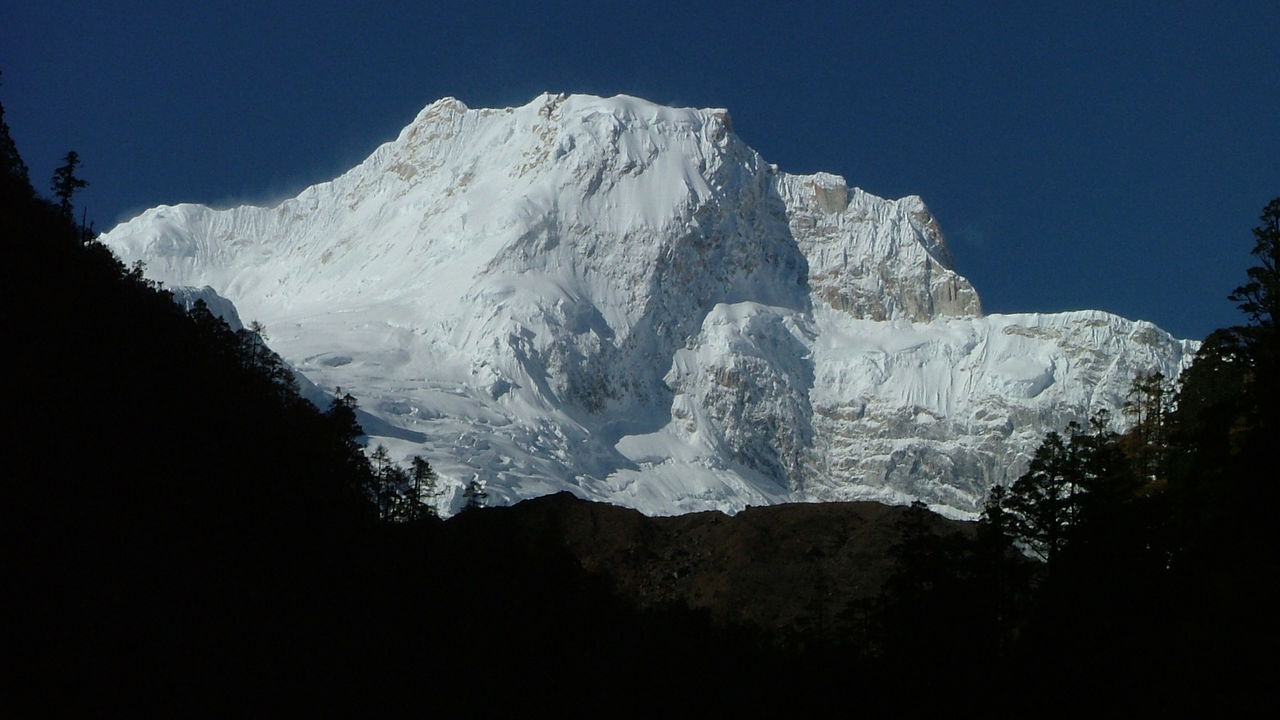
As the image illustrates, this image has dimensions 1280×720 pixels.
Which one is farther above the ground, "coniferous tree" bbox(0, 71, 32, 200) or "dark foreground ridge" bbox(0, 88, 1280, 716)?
"coniferous tree" bbox(0, 71, 32, 200)

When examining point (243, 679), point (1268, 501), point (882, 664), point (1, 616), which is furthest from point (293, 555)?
point (1268, 501)

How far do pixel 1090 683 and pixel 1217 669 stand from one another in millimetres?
9104

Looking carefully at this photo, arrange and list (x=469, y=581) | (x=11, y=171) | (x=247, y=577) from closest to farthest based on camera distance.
Result: (x=247, y=577)
(x=469, y=581)
(x=11, y=171)

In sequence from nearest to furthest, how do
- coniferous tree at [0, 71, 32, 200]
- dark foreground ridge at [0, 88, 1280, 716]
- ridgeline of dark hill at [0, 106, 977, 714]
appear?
dark foreground ridge at [0, 88, 1280, 716] < ridgeline of dark hill at [0, 106, 977, 714] < coniferous tree at [0, 71, 32, 200]

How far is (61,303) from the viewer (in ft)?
243

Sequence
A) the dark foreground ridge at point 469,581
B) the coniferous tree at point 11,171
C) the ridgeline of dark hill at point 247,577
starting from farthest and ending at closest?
the coniferous tree at point 11,171 < the ridgeline of dark hill at point 247,577 < the dark foreground ridge at point 469,581

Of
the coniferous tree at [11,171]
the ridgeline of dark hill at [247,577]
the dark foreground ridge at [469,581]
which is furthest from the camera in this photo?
the coniferous tree at [11,171]

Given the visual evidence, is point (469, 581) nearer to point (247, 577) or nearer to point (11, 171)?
point (247, 577)

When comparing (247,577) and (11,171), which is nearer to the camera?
(247,577)

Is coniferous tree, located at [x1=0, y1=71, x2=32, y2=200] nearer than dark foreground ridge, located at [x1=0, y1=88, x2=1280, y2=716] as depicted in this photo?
No

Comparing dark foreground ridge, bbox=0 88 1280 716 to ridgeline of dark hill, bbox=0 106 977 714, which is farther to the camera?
ridgeline of dark hill, bbox=0 106 977 714

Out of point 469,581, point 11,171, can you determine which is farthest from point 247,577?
point 11,171

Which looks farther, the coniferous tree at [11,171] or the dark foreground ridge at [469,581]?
the coniferous tree at [11,171]

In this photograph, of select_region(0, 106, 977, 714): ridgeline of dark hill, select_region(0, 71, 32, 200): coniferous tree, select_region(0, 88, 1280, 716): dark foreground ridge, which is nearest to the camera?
select_region(0, 88, 1280, 716): dark foreground ridge
